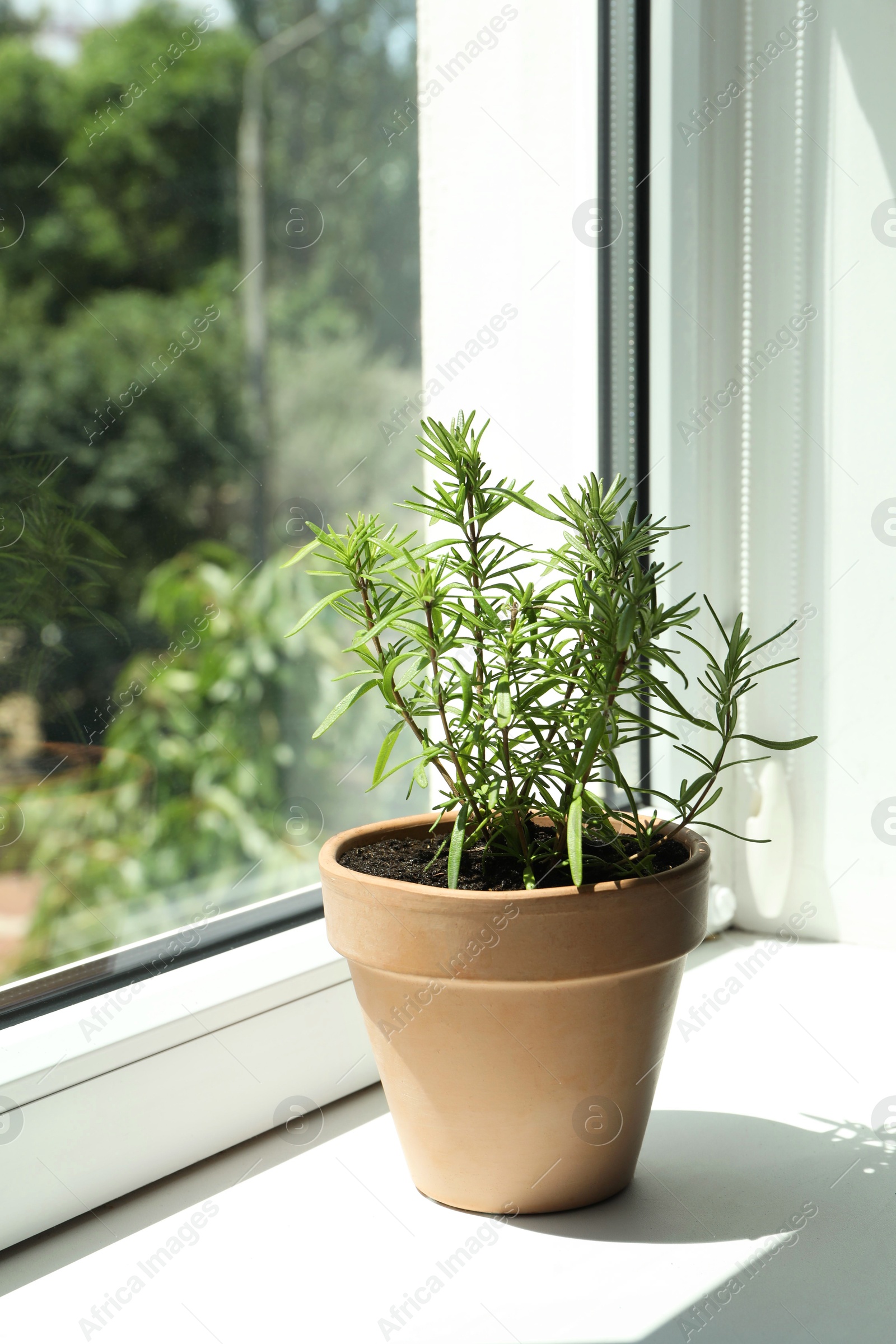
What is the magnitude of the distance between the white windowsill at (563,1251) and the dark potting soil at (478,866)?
0.82ft

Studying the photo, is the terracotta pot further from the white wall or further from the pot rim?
the white wall

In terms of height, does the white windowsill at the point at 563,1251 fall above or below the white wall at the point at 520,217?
below

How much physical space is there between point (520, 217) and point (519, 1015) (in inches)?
37.9

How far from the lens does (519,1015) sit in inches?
27.5

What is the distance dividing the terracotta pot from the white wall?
0.64m

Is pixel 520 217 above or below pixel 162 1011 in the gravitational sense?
above

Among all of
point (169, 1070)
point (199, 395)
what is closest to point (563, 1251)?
point (169, 1070)

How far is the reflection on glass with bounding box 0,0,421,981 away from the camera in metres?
2.06

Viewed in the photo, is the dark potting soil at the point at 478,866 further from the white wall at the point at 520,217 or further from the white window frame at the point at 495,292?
the white wall at the point at 520,217

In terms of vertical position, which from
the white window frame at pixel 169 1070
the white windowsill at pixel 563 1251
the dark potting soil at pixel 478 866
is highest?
the dark potting soil at pixel 478 866

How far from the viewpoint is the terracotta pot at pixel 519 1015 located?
685 mm

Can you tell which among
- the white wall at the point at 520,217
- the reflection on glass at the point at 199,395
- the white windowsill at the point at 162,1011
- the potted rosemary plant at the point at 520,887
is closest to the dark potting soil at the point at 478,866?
the potted rosemary plant at the point at 520,887

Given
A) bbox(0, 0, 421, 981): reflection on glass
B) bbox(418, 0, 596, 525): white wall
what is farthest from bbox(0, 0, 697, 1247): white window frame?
bbox(0, 0, 421, 981): reflection on glass

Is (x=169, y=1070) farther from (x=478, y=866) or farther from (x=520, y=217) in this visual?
(x=520, y=217)
